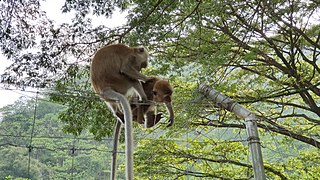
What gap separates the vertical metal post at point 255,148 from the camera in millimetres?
1905

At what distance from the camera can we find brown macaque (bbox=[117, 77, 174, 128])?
9.49 feet

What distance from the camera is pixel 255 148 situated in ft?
6.42

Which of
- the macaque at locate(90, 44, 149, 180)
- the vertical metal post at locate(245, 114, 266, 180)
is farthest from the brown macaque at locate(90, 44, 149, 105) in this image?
the vertical metal post at locate(245, 114, 266, 180)

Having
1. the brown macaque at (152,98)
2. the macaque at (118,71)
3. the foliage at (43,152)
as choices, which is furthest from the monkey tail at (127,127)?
the foliage at (43,152)

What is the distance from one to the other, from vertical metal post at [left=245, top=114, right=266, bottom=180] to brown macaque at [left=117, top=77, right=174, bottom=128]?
937 mm

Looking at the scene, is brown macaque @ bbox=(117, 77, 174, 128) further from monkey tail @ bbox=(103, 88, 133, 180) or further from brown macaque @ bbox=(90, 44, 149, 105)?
monkey tail @ bbox=(103, 88, 133, 180)

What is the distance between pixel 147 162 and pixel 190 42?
1.85 meters

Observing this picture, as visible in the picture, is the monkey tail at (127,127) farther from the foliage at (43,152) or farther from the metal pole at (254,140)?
the foliage at (43,152)

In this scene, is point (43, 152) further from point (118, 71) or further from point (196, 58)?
point (118, 71)

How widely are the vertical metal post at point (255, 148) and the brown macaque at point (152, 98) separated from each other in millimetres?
937

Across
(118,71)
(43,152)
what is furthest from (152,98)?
(43,152)

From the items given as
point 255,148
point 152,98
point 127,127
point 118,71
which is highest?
point 118,71

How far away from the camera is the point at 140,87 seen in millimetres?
2775

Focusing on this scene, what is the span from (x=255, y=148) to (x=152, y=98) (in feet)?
4.02
